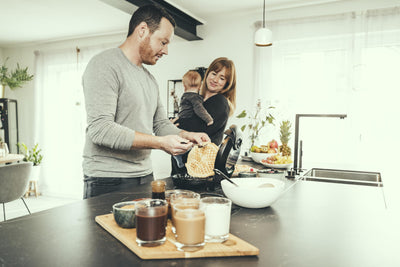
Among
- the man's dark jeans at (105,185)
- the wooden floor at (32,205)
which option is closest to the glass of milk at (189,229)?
the man's dark jeans at (105,185)

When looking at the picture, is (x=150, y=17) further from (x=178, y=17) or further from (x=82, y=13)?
(x=82, y=13)

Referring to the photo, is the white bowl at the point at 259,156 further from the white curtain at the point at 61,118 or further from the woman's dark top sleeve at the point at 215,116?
the white curtain at the point at 61,118

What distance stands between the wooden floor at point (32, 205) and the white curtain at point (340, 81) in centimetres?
365

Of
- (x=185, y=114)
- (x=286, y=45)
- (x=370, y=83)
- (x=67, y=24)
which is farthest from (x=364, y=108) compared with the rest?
(x=67, y=24)

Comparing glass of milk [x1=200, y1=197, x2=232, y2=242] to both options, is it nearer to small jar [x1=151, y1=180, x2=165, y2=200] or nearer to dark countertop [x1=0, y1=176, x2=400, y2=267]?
dark countertop [x1=0, y1=176, x2=400, y2=267]

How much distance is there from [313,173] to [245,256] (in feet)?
6.04

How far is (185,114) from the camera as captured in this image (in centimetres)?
288

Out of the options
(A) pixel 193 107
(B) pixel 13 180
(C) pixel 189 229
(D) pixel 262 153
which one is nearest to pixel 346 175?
(D) pixel 262 153

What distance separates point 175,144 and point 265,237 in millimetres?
645

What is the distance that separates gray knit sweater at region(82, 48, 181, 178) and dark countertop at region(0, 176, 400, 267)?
0.28m

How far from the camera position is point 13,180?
3098mm

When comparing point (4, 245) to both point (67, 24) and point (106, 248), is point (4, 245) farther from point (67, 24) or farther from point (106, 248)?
point (67, 24)

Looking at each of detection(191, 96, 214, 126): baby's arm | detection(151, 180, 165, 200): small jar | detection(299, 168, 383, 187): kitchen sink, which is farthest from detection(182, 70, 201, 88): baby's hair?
detection(151, 180, 165, 200): small jar

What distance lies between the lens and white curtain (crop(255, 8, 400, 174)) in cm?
339
